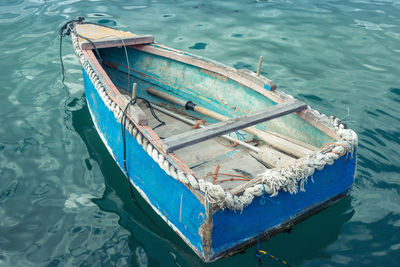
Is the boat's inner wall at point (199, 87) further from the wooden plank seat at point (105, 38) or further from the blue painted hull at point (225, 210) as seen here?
the blue painted hull at point (225, 210)

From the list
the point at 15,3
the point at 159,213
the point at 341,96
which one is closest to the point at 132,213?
the point at 159,213

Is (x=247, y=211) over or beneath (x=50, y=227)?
over

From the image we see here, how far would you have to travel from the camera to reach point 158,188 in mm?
3953

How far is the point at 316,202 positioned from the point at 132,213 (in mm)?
2160

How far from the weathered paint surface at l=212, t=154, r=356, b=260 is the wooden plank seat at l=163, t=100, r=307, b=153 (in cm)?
82

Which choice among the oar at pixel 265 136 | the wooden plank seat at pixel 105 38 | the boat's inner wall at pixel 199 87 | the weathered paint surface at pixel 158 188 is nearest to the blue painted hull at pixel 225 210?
the weathered paint surface at pixel 158 188

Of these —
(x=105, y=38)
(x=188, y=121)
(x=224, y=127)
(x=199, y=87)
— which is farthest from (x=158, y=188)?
(x=105, y=38)

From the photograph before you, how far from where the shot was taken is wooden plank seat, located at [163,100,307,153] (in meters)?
3.62

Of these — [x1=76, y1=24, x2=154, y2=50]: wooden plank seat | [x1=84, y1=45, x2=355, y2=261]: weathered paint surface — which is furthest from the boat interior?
[x1=84, y1=45, x2=355, y2=261]: weathered paint surface

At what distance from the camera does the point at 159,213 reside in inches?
162

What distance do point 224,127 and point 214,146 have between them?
118 centimetres

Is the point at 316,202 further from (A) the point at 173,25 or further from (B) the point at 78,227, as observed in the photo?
(A) the point at 173,25

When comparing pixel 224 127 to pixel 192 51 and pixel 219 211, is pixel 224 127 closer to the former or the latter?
pixel 219 211

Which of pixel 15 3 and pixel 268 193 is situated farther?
pixel 15 3
